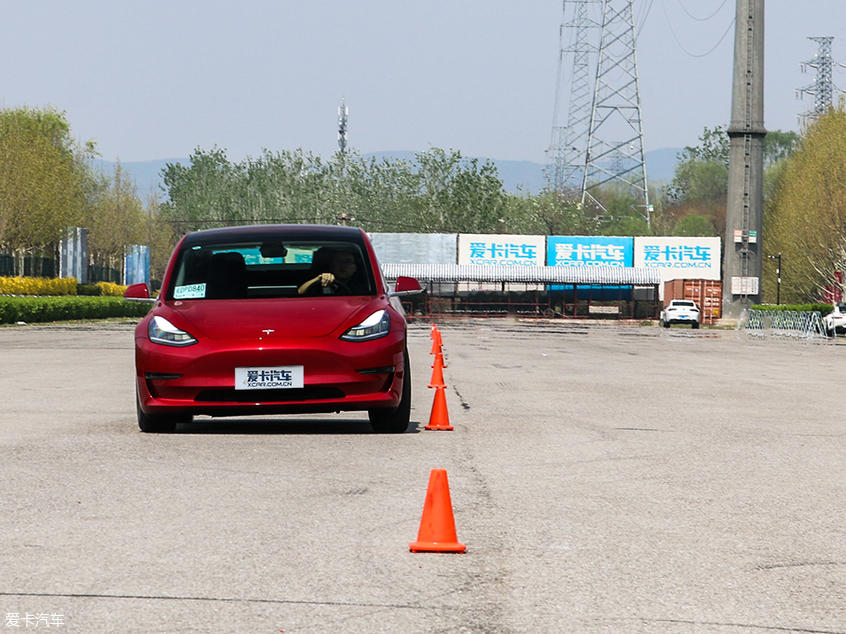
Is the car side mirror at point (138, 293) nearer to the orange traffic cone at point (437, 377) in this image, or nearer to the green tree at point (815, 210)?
the orange traffic cone at point (437, 377)

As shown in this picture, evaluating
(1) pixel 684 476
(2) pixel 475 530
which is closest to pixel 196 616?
(2) pixel 475 530

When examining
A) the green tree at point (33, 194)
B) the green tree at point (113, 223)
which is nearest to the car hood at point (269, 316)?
the green tree at point (33, 194)

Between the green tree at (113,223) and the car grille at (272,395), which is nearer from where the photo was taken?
the car grille at (272,395)

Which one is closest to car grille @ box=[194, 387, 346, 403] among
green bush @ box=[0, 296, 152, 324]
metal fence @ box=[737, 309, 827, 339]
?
green bush @ box=[0, 296, 152, 324]

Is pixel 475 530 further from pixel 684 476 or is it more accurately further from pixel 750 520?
pixel 684 476

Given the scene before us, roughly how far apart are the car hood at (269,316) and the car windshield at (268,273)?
324 mm

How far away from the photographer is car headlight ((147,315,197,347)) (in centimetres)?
1005

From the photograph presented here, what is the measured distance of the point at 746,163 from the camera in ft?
211

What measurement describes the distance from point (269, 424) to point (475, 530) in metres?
5.37

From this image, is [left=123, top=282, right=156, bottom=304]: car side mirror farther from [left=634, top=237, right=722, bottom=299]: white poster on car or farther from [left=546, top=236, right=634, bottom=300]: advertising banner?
[left=634, top=237, right=722, bottom=299]: white poster on car

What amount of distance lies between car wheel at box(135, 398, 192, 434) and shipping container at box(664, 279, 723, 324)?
216 ft

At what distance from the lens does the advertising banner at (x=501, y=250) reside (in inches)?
3265

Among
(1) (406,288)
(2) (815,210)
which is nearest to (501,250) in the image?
(2) (815,210)

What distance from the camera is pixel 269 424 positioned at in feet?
37.8
